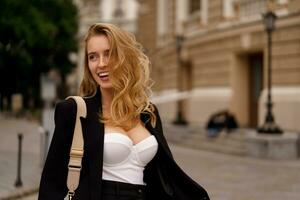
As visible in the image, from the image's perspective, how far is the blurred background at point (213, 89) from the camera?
12.8m

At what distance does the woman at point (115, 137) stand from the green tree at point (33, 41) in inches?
1098

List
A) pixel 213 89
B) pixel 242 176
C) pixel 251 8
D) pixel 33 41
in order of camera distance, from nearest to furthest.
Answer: pixel 242 176
pixel 251 8
pixel 213 89
pixel 33 41

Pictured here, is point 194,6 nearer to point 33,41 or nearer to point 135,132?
point 33,41

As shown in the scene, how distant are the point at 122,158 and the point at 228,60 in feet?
67.8

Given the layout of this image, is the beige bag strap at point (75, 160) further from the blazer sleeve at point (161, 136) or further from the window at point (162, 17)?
the window at point (162, 17)

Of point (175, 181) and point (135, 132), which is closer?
point (135, 132)

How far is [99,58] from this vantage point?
9.50 feet

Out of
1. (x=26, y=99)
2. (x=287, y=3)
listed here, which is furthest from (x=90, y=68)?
(x=26, y=99)

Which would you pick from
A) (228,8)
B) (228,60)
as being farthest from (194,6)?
(228,60)

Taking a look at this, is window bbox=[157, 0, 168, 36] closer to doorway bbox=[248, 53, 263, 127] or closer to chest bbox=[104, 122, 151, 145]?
doorway bbox=[248, 53, 263, 127]

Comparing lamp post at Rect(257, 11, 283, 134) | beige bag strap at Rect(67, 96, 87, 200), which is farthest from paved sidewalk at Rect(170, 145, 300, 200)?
beige bag strap at Rect(67, 96, 87, 200)

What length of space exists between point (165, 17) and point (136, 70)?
28819 millimetres

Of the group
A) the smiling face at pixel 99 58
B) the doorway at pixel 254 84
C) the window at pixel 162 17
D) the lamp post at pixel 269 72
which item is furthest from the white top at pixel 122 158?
the window at pixel 162 17

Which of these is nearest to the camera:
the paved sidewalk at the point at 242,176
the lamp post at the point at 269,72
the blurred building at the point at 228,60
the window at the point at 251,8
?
the paved sidewalk at the point at 242,176
